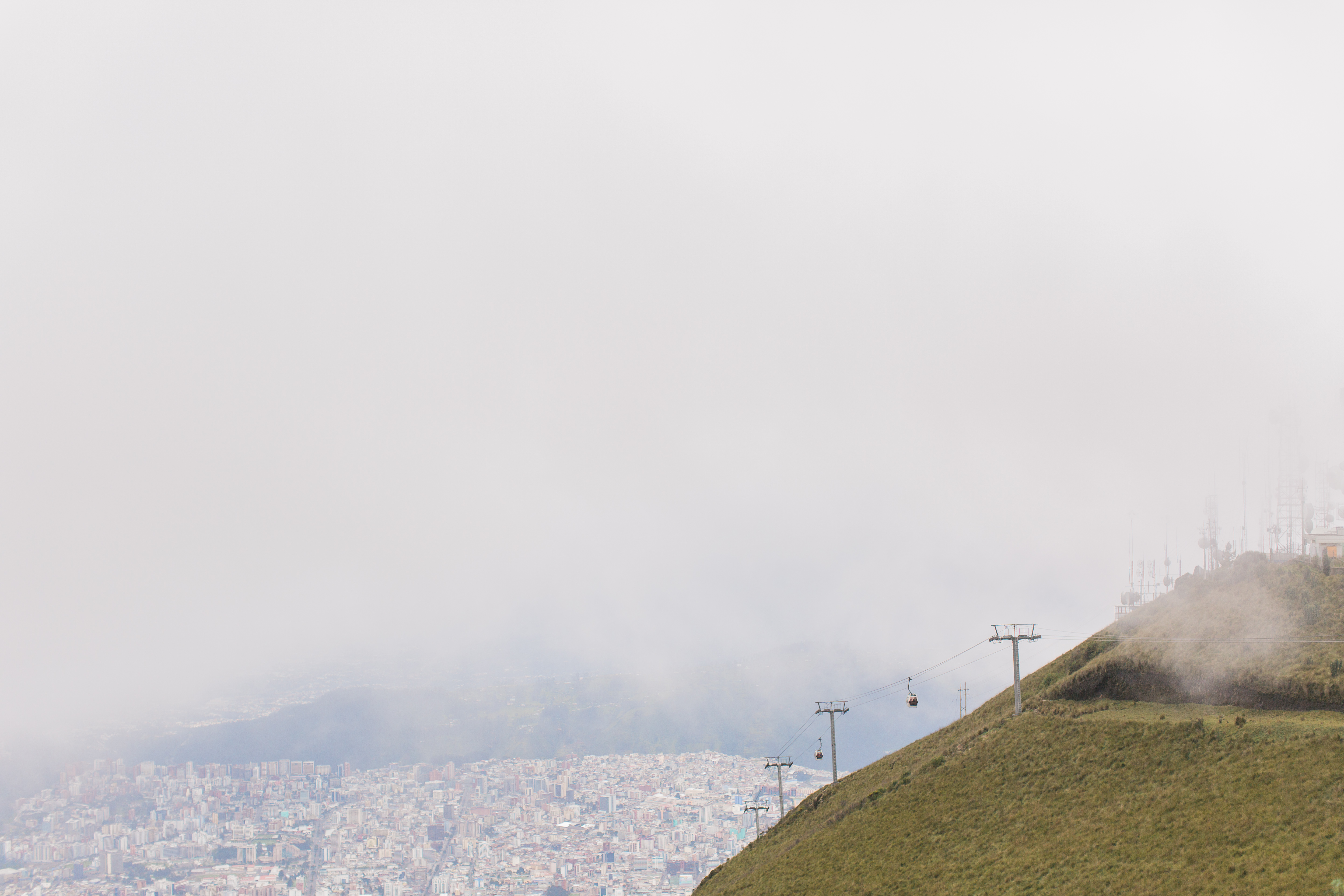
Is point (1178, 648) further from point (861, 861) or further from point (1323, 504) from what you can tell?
point (1323, 504)

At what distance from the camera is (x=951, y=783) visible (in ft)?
159

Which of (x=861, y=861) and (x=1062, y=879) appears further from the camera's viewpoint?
(x=861, y=861)

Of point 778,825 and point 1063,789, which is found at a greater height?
point 1063,789

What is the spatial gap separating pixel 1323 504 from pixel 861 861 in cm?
5611

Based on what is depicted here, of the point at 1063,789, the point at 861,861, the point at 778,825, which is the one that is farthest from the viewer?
the point at 778,825

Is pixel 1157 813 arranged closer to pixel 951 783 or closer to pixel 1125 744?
pixel 1125 744

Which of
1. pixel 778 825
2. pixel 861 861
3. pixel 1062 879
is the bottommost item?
pixel 778 825

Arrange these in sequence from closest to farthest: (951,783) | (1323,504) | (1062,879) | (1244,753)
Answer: (1062,879)
(1244,753)
(951,783)
(1323,504)

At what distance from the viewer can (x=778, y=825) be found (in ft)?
229

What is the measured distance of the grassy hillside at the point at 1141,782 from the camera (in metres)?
29.0

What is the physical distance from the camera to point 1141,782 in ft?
120

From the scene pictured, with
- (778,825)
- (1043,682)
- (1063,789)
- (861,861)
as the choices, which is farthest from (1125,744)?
(778,825)

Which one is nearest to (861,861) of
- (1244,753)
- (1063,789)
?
(1063,789)

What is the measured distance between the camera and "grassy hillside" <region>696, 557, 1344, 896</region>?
29.0 m
